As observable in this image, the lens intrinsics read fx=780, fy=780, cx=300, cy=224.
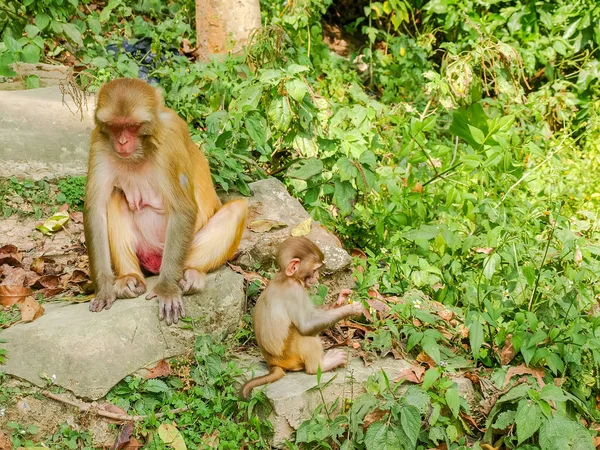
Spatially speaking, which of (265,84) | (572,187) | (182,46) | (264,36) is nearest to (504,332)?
(265,84)

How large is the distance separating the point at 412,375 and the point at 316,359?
0.60 m

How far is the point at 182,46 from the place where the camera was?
30.5ft

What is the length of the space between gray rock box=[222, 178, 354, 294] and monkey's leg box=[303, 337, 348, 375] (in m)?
1.10

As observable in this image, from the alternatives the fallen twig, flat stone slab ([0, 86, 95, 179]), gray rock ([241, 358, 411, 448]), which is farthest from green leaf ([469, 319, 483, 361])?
flat stone slab ([0, 86, 95, 179])

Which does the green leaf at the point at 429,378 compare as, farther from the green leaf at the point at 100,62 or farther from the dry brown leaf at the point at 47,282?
the green leaf at the point at 100,62

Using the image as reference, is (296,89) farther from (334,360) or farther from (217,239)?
(334,360)

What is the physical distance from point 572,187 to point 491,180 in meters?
1.44

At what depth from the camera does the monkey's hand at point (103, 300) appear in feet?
15.8

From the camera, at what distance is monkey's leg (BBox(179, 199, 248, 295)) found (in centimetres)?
514

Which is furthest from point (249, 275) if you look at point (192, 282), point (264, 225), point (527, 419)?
point (527, 419)

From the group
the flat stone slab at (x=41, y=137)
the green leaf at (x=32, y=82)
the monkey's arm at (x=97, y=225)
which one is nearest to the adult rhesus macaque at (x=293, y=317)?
the monkey's arm at (x=97, y=225)

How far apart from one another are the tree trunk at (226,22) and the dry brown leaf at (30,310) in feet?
14.1

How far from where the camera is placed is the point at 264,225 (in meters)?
5.98

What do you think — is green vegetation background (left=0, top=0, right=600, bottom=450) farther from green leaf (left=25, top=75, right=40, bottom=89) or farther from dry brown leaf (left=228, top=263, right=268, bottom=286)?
dry brown leaf (left=228, top=263, right=268, bottom=286)
